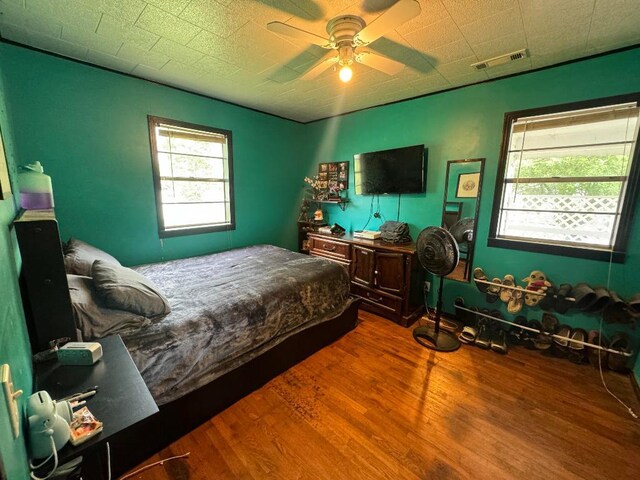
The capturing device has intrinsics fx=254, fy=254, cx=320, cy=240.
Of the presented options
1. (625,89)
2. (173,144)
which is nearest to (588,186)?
(625,89)

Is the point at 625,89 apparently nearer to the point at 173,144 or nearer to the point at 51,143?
the point at 173,144

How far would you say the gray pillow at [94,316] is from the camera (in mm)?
1292

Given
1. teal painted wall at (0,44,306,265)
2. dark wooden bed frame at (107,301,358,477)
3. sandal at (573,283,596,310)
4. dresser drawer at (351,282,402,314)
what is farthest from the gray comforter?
sandal at (573,283,596,310)

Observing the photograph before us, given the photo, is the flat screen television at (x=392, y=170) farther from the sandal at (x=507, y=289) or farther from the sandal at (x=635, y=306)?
the sandal at (x=635, y=306)

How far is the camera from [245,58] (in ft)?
7.25

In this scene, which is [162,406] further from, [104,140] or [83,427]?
[104,140]

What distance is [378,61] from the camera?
182cm

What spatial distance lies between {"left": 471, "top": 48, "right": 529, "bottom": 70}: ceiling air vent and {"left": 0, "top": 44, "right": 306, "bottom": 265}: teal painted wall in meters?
2.76

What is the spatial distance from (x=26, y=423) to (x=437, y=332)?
280 centimetres

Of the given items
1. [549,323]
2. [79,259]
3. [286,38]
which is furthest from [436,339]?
[79,259]

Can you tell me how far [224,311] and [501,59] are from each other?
3045 mm

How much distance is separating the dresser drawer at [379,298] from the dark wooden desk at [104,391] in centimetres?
250

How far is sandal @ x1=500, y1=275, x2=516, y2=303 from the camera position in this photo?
2520mm

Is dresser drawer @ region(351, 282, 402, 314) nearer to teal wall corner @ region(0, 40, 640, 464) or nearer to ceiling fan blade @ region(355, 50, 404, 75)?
teal wall corner @ region(0, 40, 640, 464)
